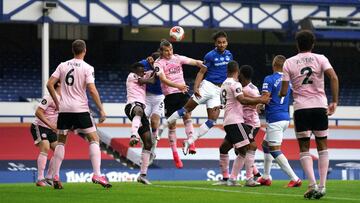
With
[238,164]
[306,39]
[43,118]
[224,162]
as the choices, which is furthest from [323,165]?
[43,118]

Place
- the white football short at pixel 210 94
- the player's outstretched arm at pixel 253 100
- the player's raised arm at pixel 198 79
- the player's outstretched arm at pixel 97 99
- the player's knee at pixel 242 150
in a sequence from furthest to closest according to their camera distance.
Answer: the white football short at pixel 210 94 → the player's raised arm at pixel 198 79 → the player's knee at pixel 242 150 → the player's outstretched arm at pixel 253 100 → the player's outstretched arm at pixel 97 99

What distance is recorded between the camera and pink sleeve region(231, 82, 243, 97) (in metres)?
18.6

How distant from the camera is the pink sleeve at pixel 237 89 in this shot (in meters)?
18.6

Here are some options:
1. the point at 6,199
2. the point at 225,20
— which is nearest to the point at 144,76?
the point at 6,199

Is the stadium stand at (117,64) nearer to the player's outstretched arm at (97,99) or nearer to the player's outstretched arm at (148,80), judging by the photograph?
the player's outstretched arm at (148,80)

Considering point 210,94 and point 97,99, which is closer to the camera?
point 97,99

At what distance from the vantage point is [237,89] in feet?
61.2

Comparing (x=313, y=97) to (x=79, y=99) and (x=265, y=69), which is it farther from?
(x=265, y=69)

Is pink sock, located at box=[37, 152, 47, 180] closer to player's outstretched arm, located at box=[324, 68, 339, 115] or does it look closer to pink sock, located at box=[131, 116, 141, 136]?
pink sock, located at box=[131, 116, 141, 136]

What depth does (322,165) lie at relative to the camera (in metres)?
15.1

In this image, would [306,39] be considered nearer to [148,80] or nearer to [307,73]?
[307,73]

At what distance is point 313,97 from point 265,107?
202 inches

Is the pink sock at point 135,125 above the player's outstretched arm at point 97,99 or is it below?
below

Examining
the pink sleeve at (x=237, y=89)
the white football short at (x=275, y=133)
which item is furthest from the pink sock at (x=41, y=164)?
the pink sleeve at (x=237, y=89)
